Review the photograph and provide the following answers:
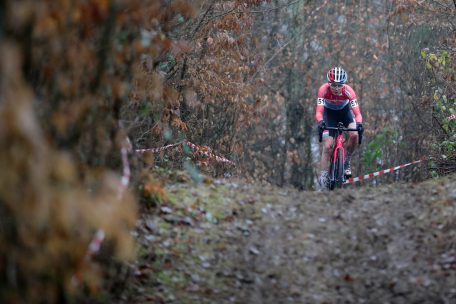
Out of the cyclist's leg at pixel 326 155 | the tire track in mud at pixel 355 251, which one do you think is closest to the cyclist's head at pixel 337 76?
the cyclist's leg at pixel 326 155

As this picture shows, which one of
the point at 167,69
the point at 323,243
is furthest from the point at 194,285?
the point at 167,69

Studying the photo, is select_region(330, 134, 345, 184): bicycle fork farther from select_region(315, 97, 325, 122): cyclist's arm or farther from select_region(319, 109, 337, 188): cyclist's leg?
select_region(315, 97, 325, 122): cyclist's arm

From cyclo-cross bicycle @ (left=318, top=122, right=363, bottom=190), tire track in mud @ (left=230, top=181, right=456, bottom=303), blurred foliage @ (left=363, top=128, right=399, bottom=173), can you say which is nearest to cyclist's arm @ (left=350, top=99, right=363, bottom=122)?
cyclo-cross bicycle @ (left=318, top=122, right=363, bottom=190)

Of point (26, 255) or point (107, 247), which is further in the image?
point (107, 247)

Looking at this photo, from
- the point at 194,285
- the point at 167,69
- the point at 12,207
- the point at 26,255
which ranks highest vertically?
the point at 167,69

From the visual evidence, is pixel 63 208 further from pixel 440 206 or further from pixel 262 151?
pixel 262 151

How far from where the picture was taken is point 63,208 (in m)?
3.71

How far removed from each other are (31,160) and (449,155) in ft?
43.1

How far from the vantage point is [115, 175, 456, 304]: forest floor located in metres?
7.25

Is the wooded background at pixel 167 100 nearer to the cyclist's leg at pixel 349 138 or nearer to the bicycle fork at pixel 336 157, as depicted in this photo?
the cyclist's leg at pixel 349 138

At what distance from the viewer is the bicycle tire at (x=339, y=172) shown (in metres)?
12.7

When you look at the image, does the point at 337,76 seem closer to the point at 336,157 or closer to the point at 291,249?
the point at 336,157

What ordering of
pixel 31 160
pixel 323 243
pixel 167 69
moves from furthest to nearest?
pixel 167 69
pixel 323 243
pixel 31 160

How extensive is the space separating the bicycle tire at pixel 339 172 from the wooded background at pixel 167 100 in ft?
8.92
